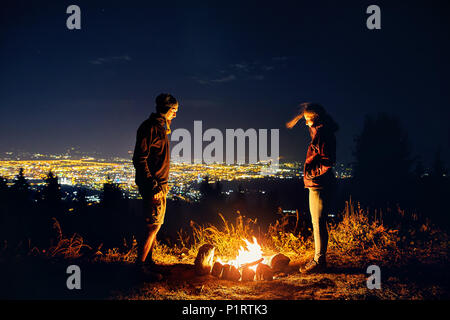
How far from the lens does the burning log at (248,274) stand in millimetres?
5354

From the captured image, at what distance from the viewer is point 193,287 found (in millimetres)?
4914

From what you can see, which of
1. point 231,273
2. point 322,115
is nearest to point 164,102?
point 322,115

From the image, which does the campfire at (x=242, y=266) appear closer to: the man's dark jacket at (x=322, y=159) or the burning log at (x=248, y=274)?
the burning log at (x=248, y=274)

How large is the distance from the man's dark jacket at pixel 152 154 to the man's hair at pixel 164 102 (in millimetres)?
164

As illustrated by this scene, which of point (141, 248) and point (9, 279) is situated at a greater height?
point (141, 248)

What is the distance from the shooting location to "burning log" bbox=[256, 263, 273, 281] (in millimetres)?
5348

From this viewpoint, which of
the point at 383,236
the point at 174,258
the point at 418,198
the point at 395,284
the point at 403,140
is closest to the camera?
the point at 395,284

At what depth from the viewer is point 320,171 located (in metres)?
5.41

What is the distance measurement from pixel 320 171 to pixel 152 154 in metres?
3.37

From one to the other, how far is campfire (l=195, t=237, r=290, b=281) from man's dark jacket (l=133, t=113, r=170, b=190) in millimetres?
1790

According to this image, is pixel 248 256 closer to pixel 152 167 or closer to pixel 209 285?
pixel 209 285

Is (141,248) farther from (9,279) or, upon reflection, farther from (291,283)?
(291,283)
